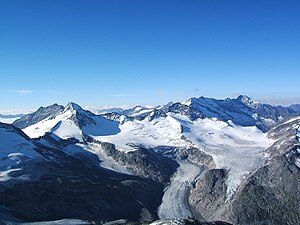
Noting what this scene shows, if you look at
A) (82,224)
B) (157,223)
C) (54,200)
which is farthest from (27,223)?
(157,223)

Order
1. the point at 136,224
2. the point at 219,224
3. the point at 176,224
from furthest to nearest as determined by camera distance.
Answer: the point at 136,224, the point at 219,224, the point at 176,224

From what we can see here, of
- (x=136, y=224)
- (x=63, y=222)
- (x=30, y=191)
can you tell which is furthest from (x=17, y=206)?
(x=136, y=224)

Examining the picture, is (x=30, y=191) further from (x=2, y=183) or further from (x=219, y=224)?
(x=219, y=224)

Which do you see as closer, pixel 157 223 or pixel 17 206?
pixel 157 223

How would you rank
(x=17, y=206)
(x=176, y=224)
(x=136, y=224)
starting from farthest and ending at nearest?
1. (x=17, y=206)
2. (x=136, y=224)
3. (x=176, y=224)

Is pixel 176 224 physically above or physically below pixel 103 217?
above

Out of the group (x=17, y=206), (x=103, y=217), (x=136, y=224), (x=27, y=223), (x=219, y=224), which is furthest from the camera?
(x=103, y=217)

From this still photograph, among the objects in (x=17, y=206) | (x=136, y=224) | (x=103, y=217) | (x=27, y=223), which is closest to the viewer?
(x=136, y=224)

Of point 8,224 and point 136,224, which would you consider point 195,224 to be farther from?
point 8,224

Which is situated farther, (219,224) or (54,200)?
(54,200)
